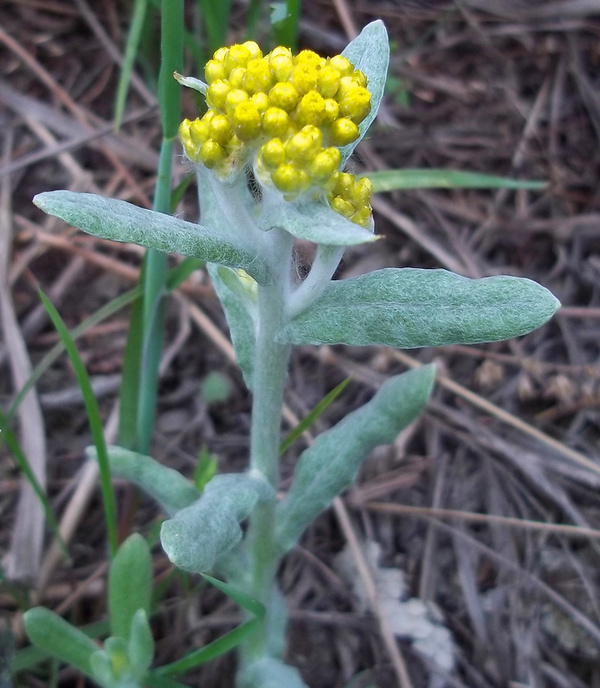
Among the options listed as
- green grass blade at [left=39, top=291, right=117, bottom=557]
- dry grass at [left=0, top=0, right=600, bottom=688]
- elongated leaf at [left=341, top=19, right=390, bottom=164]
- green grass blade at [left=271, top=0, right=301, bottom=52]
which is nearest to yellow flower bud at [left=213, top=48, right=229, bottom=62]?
elongated leaf at [left=341, top=19, right=390, bottom=164]

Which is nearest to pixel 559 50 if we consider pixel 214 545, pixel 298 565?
pixel 298 565

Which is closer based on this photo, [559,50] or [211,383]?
[211,383]

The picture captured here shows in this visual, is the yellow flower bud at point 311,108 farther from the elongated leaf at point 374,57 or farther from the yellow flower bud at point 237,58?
the elongated leaf at point 374,57

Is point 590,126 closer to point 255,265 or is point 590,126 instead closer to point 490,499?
point 490,499

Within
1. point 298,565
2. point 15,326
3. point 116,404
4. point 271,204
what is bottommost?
point 298,565

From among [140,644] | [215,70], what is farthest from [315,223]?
[140,644]

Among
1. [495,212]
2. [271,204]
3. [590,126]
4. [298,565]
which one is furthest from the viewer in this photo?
[590,126]

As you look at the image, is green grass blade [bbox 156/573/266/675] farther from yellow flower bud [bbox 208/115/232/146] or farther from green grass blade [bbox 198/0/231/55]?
green grass blade [bbox 198/0/231/55]

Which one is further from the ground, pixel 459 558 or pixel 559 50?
pixel 559 50
